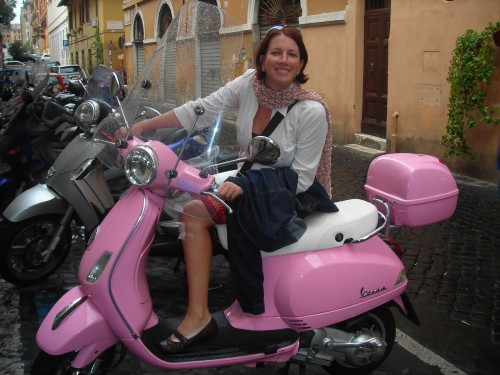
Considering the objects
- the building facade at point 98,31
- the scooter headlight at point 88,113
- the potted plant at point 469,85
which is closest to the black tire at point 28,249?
the scooter headlight at point 88,113

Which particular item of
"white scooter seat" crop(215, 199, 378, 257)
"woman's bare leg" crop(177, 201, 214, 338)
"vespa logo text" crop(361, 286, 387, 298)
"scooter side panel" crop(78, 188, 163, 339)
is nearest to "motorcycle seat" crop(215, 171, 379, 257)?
"white scooter seat" crop(215, 199, 378, 257)

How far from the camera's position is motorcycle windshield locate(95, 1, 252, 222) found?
8.32ft

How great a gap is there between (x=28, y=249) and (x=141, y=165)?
2.15 m

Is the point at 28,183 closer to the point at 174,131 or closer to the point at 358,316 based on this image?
the point at 174,131

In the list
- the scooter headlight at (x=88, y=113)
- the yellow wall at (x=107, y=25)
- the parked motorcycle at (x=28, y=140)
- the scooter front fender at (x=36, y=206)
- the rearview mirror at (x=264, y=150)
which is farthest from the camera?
the yellow wall at (x=107, y=25)

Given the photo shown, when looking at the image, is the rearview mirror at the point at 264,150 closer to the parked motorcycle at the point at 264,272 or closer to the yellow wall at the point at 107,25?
the parked motorcycle at the point at 264,272

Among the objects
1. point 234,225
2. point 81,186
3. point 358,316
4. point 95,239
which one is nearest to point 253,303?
point 234,225

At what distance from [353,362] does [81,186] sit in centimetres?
211

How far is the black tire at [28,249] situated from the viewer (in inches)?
157

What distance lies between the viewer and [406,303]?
2883 millimetres

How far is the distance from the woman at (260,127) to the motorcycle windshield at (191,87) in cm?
5

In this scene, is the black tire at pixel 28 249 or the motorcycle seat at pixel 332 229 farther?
the black tire at pixel 28 249

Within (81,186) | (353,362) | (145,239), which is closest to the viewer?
(145,239)

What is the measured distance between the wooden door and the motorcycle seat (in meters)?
7.50
